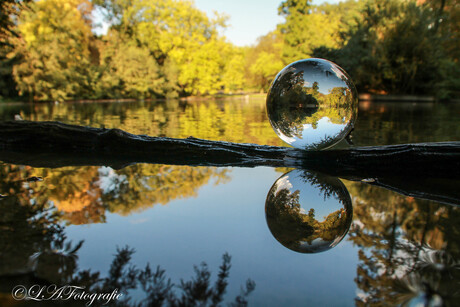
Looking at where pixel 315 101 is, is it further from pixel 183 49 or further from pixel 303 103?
pixel 183 49

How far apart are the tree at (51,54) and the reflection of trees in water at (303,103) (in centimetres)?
2391

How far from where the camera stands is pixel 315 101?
10.7 ft

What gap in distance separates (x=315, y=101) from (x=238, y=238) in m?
1.87

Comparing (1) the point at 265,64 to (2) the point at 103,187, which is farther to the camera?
(1) the point at 265,64

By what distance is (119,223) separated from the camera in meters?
2.18

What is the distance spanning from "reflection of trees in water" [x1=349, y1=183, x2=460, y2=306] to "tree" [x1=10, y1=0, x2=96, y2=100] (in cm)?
2535

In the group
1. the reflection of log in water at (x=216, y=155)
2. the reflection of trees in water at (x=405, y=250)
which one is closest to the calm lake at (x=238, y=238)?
the reflection of trees in water at (x=405, y=250)

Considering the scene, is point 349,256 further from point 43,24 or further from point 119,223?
point 43,24

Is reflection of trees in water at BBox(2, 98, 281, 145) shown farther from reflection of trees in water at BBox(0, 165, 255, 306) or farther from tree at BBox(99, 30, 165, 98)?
tree at BBox(99, 30, 165, 98)

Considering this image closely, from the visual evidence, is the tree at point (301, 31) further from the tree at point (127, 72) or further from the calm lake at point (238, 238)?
the calm lake at point (238, 238)

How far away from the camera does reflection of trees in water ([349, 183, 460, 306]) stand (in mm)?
1379

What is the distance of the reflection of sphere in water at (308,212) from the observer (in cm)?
191

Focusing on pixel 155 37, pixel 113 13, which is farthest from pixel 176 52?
pixel 113 13
